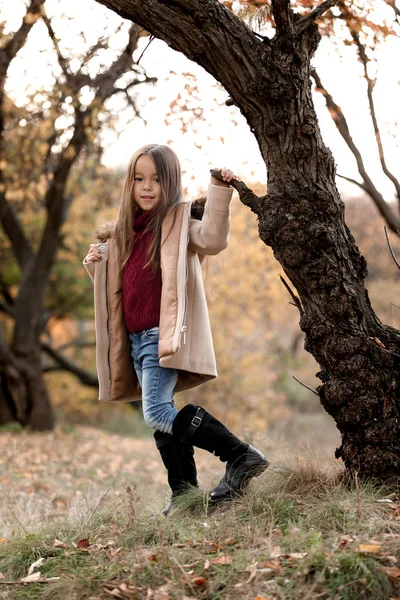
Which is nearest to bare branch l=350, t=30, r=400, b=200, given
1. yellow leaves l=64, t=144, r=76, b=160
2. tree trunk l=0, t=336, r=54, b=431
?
yellow leaves l=64, t=144, r=76, b=160

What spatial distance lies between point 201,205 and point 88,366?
41.8 ft

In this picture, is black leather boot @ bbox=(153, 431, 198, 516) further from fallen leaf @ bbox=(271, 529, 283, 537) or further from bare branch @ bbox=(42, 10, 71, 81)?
bare branch @ bbox=(42, 10, 71, 81)

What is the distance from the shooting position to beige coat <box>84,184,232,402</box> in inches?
142

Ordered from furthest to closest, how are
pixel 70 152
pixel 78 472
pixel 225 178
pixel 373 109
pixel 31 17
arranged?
pixel 70 152
pixel 78 472
pixel 31 17
pixel 373 109
pixel 225 178

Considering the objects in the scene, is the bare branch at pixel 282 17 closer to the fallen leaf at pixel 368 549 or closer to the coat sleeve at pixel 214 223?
the coat sleeve at pixel 214 223

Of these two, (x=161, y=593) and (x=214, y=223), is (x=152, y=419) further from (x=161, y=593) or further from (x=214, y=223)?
(x=161, y=593)

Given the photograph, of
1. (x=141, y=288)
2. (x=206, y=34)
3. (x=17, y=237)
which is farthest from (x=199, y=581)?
(x=17, y=237)

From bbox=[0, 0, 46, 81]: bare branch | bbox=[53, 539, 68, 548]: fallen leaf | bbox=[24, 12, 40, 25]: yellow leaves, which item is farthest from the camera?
bbox=[0, 0, 46, 81]: bare branch

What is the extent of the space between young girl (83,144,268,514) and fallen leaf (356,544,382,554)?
43.3 inches

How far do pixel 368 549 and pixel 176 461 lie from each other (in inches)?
56.8

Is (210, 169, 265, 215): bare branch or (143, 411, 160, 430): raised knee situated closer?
(210, 169, 265, 215): bare branch

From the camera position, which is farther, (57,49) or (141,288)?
(57,49)

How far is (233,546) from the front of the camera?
2.98 meters

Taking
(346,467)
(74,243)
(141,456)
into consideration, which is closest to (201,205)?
(346,467)
